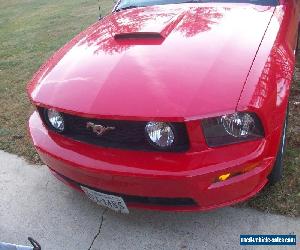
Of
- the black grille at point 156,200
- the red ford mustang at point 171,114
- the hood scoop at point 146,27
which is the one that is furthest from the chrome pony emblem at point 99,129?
the hood scoop at point 146,27

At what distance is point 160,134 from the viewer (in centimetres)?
218

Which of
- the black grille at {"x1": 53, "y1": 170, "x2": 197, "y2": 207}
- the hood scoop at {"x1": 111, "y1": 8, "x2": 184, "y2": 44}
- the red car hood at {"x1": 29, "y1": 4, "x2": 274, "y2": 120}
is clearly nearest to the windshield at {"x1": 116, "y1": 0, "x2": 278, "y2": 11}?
the red car hood at {"x1": 29, "y1": 4, "x2": 274, "y2": 120}

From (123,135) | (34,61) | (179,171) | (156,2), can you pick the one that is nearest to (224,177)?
(179,171)

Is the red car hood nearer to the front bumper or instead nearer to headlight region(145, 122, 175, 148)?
headlight region(145, 122, 175, 148)

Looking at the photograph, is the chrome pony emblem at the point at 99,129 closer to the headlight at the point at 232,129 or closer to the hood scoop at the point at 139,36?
the headlight at the point at 232,129

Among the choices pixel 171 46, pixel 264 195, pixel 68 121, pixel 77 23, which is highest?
pixel 171 46

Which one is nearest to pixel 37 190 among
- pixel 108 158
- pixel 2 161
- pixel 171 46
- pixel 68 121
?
pixel 2 161

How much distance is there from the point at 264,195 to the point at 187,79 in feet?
3.29

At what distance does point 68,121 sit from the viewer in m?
2.45

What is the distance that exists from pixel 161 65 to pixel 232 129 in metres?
0.57

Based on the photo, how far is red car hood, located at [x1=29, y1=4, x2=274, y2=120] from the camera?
2.13m

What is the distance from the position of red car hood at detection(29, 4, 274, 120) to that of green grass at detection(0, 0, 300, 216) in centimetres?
93

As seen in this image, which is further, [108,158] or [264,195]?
[264,195]

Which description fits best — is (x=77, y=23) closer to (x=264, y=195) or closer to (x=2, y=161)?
(x=2, y=161)
